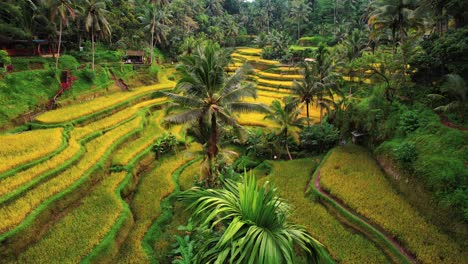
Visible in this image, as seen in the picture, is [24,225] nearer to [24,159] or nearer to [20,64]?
[24,159]

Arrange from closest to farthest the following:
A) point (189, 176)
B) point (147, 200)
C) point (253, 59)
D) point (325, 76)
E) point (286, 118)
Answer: point (147, 200), point (189, 176), point (286, 118), point (325, 76), point (253, 59)

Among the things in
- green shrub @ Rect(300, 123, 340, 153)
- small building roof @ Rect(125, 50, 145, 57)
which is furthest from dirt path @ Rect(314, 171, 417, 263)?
small building roof @ Rect(125, 50, 145, 57)

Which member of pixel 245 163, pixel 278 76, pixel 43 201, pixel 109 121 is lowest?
pixel 245 163

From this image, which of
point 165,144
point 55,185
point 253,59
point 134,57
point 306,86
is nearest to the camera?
point 55,185

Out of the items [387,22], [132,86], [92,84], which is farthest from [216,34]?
[387,22]

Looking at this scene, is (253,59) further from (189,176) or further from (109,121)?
(189,176)

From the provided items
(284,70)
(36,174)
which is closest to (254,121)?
(36,174)
